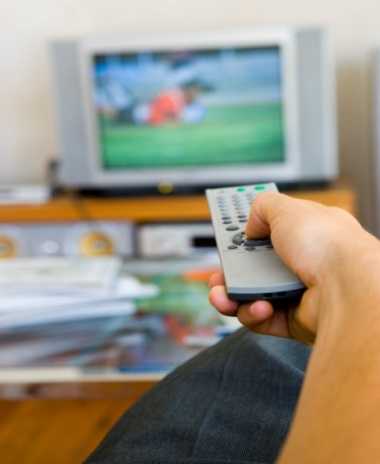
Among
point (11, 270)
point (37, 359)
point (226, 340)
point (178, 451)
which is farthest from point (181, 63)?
point (178, 451)

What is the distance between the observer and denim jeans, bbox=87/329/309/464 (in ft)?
1.41

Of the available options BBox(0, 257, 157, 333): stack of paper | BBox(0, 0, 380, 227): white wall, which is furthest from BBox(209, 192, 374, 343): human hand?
BBox(0, 0, 380, 227): white wall

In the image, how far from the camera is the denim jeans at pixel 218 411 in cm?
43

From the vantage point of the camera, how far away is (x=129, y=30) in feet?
8.27

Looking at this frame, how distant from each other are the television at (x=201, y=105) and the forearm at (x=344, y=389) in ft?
6.25

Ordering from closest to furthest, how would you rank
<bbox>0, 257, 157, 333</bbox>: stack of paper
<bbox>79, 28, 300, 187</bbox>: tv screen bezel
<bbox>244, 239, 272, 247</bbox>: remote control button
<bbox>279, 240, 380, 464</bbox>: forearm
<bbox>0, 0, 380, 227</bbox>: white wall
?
<bbox>279, 240, 380, 464</bbox>: forearm → <bbox>244, 239, 272, 247</bbox>: remote control button → <bbox>0, 257, 157, 333</bbox>: stack of paper → <bbox>79, 28, 300, 187</bbox>: tv screen bezel → <bbox>0, 0, 380, 227</bbox>: white wall

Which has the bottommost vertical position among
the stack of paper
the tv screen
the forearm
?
the stack of paper

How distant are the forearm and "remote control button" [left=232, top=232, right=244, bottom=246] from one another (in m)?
0.23

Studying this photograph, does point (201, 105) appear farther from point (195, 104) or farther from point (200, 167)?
point (200, 167)

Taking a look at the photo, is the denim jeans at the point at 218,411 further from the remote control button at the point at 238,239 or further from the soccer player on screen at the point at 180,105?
the soccer player on screen at the point at 180,105

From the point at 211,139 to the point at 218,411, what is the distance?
1.85 metres

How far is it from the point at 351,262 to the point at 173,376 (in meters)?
0.17

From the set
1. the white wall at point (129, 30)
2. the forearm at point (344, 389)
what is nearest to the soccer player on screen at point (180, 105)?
the white wall at point (129, 30)

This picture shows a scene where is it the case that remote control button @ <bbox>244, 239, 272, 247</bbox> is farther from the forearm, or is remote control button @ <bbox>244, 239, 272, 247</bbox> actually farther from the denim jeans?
the forearm
